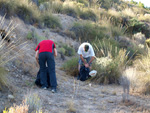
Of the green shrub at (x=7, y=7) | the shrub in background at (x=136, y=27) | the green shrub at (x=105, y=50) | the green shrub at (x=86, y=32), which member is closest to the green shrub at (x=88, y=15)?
the shrub in background at (x=136, y=27)

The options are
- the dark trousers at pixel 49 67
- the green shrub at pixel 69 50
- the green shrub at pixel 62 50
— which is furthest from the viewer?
the green shrub at pixel 69 50

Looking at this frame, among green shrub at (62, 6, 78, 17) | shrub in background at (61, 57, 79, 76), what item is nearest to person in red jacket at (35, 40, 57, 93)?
shrub in background at (61, 57, 79, 76)

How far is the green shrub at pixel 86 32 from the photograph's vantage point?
49.1 ft

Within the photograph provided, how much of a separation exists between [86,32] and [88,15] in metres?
4.17

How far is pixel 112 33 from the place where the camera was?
53.3 ft

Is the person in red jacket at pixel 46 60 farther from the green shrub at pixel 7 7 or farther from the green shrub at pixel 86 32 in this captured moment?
the green shrub at pixel 86 32

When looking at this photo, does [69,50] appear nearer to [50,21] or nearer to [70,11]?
[50,21]

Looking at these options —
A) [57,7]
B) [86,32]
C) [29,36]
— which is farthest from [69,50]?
[57,7]

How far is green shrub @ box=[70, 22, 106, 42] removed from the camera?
1495 centimetres

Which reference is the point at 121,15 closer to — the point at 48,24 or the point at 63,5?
the point at 63,5

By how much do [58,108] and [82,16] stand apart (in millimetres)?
14040

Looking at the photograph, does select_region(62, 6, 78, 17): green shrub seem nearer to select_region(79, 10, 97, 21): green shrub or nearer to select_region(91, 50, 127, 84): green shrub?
select_region(79, 10, 97, 21): green shrub

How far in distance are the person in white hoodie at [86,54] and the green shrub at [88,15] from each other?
9608mm

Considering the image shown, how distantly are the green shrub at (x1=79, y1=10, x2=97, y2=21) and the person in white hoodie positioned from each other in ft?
31.5
